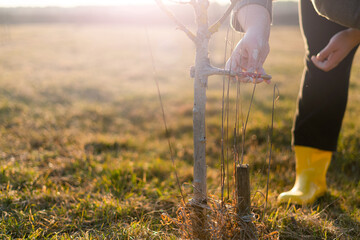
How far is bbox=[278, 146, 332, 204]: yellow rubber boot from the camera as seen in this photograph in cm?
213

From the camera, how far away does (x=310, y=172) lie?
2199mm

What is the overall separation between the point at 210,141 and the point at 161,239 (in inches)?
82.1

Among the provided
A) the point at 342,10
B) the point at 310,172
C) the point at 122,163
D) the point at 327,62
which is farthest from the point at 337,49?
the point at 122,163

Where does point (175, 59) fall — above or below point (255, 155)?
below

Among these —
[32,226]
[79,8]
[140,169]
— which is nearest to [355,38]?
[140,169]

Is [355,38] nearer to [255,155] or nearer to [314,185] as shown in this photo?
[314,185]

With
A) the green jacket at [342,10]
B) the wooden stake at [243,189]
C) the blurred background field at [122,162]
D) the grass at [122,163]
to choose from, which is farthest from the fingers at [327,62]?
the wooden stake at [243,189]

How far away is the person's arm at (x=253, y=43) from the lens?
4.70 feet

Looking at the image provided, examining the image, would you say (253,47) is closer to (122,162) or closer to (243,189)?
(243,189)

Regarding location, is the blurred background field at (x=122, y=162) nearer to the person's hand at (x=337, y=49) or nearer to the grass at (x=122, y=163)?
the grass at (x=122, y=163)

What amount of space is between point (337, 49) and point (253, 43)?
0.78m

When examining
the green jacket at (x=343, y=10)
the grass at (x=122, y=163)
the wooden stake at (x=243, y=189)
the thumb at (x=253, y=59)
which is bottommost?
the grass at (x=122, y=163)

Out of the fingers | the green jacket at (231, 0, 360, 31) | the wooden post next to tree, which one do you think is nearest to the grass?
the wooden post next to tree

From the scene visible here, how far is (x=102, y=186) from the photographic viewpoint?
2.34 m
